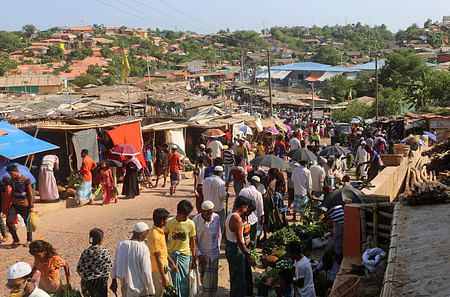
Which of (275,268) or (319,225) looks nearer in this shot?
(275,268)

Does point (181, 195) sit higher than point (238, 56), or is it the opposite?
point (238, 56)

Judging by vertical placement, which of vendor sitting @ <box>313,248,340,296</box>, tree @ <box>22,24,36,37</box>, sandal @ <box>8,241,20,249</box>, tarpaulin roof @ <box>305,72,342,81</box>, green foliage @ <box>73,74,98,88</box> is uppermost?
tree @ <box>22,24,36,37</box>

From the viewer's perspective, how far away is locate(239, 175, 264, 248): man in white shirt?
741 cm

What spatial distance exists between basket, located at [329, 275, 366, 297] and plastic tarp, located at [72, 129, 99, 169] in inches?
337

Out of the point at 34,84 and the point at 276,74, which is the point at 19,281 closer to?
the point at 34,84

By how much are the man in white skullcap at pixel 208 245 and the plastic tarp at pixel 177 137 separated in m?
10.1

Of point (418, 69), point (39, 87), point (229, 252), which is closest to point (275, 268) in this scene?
point (229, 252)

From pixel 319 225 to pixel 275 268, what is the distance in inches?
85.9

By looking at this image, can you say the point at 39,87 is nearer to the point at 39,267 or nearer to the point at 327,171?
the point at 327,171

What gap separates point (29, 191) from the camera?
8.29 meters

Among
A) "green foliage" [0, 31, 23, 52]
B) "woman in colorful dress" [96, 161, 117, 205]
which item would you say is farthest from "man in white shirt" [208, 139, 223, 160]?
"green foliage" [0, 31, 23, 52]

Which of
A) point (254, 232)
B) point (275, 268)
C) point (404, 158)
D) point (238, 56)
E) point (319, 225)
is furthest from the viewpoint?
point (238, 56)

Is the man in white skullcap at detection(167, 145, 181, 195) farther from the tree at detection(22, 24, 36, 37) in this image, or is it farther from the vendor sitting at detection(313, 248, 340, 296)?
the tree at detection(22, 24, 36, 37)

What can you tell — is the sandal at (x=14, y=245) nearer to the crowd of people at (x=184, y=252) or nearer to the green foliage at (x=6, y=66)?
the crowd of people at (x=184, y=252)
